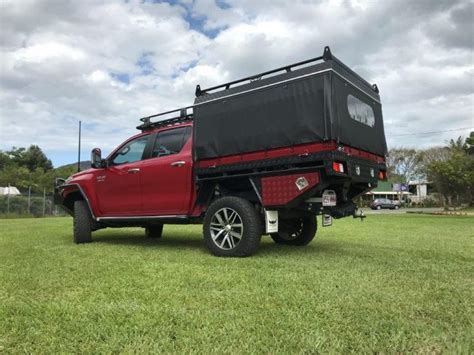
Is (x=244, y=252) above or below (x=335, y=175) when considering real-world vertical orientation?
below

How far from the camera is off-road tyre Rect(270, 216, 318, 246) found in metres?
7.44

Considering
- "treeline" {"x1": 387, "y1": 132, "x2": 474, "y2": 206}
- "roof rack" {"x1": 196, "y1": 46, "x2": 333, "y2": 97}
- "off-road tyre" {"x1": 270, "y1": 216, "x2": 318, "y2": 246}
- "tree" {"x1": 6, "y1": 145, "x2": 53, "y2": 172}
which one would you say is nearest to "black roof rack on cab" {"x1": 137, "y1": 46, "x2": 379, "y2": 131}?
"roof rack" {"x1": 196, "y1": 46, "x2": 333, "y2": 97}

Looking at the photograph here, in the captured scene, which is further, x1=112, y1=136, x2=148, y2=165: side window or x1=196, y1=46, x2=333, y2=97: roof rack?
x1=112, y1=136, x2=148, y2=165: side window

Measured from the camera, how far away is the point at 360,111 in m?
6.30

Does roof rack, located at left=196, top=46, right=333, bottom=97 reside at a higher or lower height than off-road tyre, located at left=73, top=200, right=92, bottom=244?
higher

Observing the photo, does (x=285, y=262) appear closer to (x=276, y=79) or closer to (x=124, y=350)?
(x=276, y=79)

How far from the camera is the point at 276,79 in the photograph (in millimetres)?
5824

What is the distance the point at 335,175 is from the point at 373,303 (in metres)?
2.11

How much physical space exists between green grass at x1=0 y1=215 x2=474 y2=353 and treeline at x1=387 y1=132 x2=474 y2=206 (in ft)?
59.9

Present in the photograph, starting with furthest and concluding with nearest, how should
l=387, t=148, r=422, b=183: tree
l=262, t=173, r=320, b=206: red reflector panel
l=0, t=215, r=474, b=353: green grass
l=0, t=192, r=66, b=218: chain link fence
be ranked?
l=387, t=148, r=422, b=183: tree
l=0, t=192, r=66, b=218: chain link fence
l=262, t=173, r=320, b=206: red reflector panel
l=0, t=215, r=474, b=353: green grass

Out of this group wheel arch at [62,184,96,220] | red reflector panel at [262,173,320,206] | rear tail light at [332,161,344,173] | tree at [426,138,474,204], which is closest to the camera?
rear tail light at [332,161,344,173]

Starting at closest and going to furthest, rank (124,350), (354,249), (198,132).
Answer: (124,350)
(198,132)
(354,249)

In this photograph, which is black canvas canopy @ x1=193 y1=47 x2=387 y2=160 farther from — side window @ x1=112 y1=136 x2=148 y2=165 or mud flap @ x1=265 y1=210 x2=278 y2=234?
side window @ x1=112 y1=136 x2=148 y2=165

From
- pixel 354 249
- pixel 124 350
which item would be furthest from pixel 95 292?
pixel 354 249
